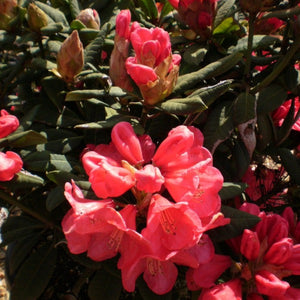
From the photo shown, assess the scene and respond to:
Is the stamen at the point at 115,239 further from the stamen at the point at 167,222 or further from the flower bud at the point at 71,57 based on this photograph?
the flower bud at the point at 71,57

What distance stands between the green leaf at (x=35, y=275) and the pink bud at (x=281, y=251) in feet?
2.45

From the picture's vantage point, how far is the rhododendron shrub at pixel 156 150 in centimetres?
79

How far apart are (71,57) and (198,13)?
0.36 m

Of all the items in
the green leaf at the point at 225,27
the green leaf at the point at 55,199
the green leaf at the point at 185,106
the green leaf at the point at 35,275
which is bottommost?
the green leaf at the point at 35,275

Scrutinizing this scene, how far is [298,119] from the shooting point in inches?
46.3

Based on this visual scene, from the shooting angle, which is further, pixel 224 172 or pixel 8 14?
pixel 8 14

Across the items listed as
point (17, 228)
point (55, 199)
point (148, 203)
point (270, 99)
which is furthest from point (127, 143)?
point (17, 228)

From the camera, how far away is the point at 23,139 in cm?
100

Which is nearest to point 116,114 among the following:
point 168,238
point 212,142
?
point 212,142

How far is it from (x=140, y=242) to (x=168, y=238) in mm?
65

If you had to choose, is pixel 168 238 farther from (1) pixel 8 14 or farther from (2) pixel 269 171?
(1) pixel 8 14

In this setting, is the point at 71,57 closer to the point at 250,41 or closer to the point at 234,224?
the point at 250,41

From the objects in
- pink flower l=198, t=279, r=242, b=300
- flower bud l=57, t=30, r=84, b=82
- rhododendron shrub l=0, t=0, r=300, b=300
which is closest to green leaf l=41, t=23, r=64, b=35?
rhododendron shrub l=0, t=0, r=300, b=300

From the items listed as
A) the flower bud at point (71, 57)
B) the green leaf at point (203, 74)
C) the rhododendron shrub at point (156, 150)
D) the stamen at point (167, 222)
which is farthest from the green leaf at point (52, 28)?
the stamen at point (167, 222)
